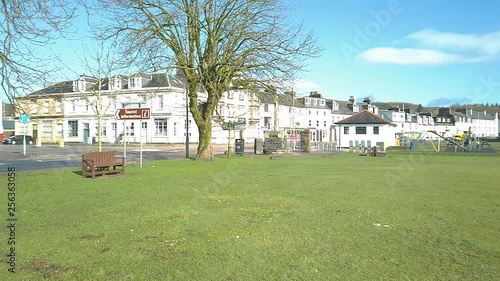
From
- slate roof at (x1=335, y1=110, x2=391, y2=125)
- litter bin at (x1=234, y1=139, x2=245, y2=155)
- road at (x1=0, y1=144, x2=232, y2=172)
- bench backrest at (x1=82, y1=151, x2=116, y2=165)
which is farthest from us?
slate roof at (x1=335, y1=110, x2=391, y2=125)

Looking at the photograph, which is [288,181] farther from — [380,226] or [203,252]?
[203,252]

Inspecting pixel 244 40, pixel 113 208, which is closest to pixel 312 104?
pixel 244 40

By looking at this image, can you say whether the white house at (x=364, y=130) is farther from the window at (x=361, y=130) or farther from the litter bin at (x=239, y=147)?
the litter bin at (x=239, y=147)

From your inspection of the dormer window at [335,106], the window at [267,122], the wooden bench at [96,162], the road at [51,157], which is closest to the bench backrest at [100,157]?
the wooden bench at [96,162]

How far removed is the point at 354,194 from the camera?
11.6m

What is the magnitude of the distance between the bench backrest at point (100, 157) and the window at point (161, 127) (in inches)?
1754

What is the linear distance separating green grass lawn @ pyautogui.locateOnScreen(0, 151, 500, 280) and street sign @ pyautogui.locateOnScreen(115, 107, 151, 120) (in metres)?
6.43

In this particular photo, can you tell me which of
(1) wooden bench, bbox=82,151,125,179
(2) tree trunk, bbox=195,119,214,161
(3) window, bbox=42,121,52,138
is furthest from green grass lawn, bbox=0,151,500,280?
(3) window, bbox=42,121,52,138

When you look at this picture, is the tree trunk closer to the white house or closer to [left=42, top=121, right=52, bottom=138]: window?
the white house

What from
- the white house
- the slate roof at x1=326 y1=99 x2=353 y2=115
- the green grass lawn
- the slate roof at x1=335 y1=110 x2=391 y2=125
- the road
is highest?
the slate roof at x1=326 y1=99 x2=353 y2=115

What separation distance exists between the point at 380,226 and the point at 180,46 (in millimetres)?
18312

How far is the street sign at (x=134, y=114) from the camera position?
1845 centimetres

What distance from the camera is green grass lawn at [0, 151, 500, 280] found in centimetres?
517

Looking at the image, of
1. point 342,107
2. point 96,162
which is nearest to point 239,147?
point 96,162
